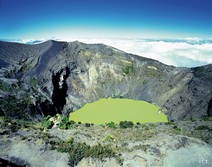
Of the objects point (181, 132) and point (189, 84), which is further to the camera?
point (189, 84)

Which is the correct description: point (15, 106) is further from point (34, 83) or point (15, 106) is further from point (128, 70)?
point (128, 70)

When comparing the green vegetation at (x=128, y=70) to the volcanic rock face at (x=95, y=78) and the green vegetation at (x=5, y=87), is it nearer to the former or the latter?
the volcanic rock face at (x=95, y=78)

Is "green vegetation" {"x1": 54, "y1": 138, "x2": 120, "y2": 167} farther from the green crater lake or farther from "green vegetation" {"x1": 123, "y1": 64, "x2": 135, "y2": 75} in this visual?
"green vegetation" {"x1": 123, "y1": 64, "x2": 135, "y2": 75}

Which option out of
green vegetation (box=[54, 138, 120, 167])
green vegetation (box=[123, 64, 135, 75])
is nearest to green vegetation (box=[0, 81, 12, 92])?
green vegetation (box=[54, 138, 120, 167])

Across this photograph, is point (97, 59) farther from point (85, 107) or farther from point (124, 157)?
point (124, 157)

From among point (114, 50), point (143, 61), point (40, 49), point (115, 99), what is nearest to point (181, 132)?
point (115, 99)

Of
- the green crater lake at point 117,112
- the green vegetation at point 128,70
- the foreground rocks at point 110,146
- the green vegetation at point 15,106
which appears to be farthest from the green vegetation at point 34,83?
the green vegetation at point 128,70
